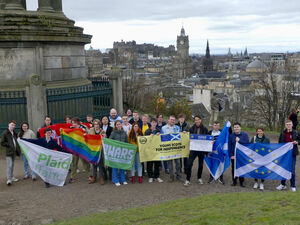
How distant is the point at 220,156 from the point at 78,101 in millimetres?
7384

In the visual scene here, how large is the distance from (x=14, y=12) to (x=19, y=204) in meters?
9.97

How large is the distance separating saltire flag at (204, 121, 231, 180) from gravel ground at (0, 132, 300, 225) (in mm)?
376

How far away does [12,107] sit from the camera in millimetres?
12984

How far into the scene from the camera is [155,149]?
938 cm

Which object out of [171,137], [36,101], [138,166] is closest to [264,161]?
[171,137]

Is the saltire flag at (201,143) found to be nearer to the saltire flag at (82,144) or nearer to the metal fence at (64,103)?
the saltire flag at (82,144)

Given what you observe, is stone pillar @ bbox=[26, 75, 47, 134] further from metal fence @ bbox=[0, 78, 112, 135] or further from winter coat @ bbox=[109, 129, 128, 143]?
winter coat @ bbox=[109, 129, 128, 143]

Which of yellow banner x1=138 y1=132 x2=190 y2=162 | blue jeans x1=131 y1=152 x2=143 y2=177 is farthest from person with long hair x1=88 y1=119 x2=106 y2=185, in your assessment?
yellow banner x1=138 y1=132 x2=190 y2=162

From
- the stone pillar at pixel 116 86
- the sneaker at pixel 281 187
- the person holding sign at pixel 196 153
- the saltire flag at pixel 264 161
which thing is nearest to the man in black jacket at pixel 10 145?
the person holding sign at pixel 196 153

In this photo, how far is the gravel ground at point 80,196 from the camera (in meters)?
7.44

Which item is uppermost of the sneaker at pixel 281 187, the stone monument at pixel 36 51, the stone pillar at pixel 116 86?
the stone monument at pixel 36 51

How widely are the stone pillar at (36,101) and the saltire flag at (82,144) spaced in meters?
3.73

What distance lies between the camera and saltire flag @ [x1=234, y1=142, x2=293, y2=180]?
346 inches

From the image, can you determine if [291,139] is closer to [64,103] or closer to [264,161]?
[264,161]
